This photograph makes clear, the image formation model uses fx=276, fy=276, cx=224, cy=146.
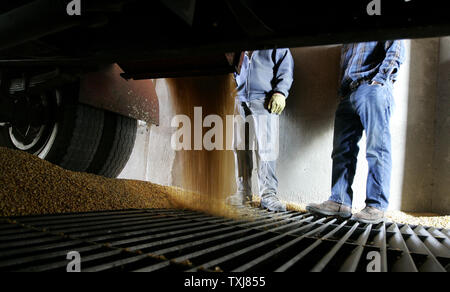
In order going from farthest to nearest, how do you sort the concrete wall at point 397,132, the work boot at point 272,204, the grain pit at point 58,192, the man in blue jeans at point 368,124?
1. the concrete wall at point 397,132
2. the work boot at point 272,204
3. the man in blue jeans at point 368,124
4. the grain pit at point 58,192

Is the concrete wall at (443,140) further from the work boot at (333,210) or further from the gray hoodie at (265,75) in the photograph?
the gray hoodie at (265,75)

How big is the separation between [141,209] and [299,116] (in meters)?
2.36

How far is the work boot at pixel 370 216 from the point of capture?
198 centimetres

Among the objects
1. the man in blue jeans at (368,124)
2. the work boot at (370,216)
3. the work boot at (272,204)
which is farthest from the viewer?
the work boot at (272,204)

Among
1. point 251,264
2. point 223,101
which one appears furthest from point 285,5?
point 223,101

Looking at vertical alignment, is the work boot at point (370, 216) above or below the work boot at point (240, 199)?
above

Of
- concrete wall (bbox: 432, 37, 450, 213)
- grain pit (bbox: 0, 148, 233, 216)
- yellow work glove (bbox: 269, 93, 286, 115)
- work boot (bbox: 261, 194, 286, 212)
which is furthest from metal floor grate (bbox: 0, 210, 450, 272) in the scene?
concrete wall (bbox: 432, 37, 450, 213)

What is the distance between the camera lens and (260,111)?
2.88m

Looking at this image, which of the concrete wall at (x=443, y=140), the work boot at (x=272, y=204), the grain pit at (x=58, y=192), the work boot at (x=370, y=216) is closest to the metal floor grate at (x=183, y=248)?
the grain pit at (x=58, y=192)

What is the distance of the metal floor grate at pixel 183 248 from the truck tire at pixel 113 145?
1.04 meters

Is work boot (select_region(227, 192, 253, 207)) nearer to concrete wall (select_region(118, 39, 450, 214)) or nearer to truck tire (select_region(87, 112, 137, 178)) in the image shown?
concrete wall (select_region(118, 39, 450, 214))

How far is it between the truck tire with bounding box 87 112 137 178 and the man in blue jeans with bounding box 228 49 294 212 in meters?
1.12

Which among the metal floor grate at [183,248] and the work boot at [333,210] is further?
the work boot at [333,210]

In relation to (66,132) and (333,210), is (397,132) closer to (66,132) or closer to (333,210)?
(333,210)
